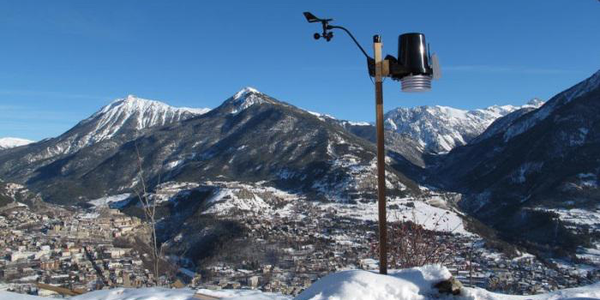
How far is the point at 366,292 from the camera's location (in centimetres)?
789

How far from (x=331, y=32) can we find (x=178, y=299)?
6.14 metres

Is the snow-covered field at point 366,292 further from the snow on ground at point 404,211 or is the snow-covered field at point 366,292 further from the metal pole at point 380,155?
the snow on ground at point 404,211

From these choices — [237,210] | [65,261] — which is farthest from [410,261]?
[237,210]

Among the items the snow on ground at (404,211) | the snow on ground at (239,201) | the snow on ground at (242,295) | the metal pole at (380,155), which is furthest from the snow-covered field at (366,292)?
the snow on ground at (239,201)

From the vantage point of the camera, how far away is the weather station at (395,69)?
898 cm

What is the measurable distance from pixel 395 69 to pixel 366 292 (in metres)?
4.34

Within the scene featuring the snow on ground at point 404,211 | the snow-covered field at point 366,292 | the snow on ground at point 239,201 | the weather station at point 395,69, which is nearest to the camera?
the snow-covered field at point 366,292

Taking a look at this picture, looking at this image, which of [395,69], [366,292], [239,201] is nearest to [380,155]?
[395,69]

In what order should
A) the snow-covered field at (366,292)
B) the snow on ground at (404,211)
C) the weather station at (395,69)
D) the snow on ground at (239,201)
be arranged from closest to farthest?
the snow-covered field at (366,292) < the weather station at (395,69) < the snow on ground at (404,211) < the snow on ground at (239,201)

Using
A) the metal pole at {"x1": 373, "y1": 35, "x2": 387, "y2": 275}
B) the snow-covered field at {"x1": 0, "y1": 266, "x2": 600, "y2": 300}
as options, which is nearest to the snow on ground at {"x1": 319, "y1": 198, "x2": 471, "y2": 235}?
the snow-covered field at {"x1": 0, "y1": 266, "x2": 600, "y2": 300}

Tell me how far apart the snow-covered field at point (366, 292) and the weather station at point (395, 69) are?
699 mm

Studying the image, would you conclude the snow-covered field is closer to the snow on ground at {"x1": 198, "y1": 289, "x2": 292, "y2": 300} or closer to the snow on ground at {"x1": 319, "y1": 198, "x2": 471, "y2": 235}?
the snow on ground at {"x1": 198, "y1": 289, "x2": 292, "y2": 300}

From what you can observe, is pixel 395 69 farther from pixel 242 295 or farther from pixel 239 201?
pixel 239 201

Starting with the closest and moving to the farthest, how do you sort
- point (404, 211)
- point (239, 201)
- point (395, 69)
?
point (395, 69), point (404, 211), point (239, 201)
